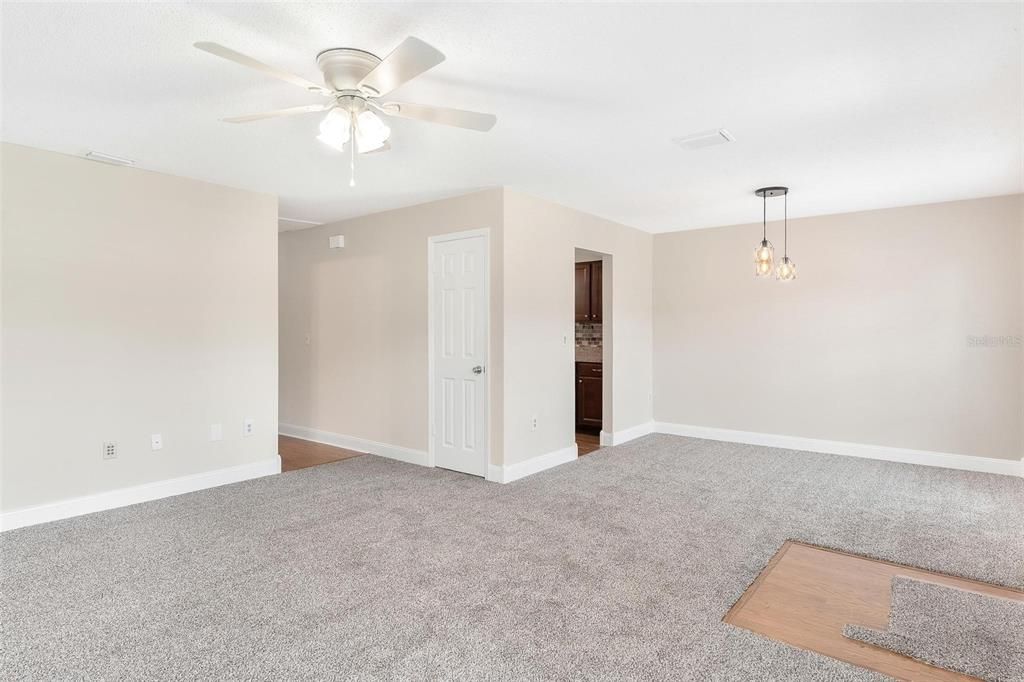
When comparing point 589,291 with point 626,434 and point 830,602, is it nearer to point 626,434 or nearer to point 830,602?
point 626,434

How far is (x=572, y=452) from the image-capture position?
5.25 metres

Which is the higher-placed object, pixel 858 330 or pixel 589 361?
pixel 858 330

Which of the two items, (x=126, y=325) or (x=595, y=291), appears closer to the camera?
(x=126, y=325)

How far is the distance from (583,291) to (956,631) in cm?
490

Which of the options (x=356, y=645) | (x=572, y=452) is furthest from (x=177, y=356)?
(x=572, y=452)

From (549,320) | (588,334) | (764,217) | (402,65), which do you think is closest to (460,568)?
(402,65)

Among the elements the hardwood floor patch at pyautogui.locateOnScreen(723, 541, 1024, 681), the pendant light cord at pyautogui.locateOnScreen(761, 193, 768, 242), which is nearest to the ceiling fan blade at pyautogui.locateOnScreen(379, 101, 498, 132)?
the hardwood floor patch at pyautogui.locateOnScreen(723, 541, 1024, 681)

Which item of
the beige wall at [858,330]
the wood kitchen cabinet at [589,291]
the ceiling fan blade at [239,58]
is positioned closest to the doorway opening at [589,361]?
the wood kitchen cabinet at [589,291]

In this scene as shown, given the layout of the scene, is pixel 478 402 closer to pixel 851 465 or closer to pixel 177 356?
pixel 177 356

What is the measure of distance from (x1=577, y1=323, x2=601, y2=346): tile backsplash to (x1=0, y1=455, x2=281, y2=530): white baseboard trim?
3.92m

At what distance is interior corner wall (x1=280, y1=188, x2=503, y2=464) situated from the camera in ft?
15.3

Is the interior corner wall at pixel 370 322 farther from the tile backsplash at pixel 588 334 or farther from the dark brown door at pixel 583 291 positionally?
the tile backsplash at pixel 588 334

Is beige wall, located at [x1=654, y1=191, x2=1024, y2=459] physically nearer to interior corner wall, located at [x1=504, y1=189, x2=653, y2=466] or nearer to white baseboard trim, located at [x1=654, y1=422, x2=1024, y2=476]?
white baseboard trim, located at [x1=654, y1=422, x2=1024, y2=476]

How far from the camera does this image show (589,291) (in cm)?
669
